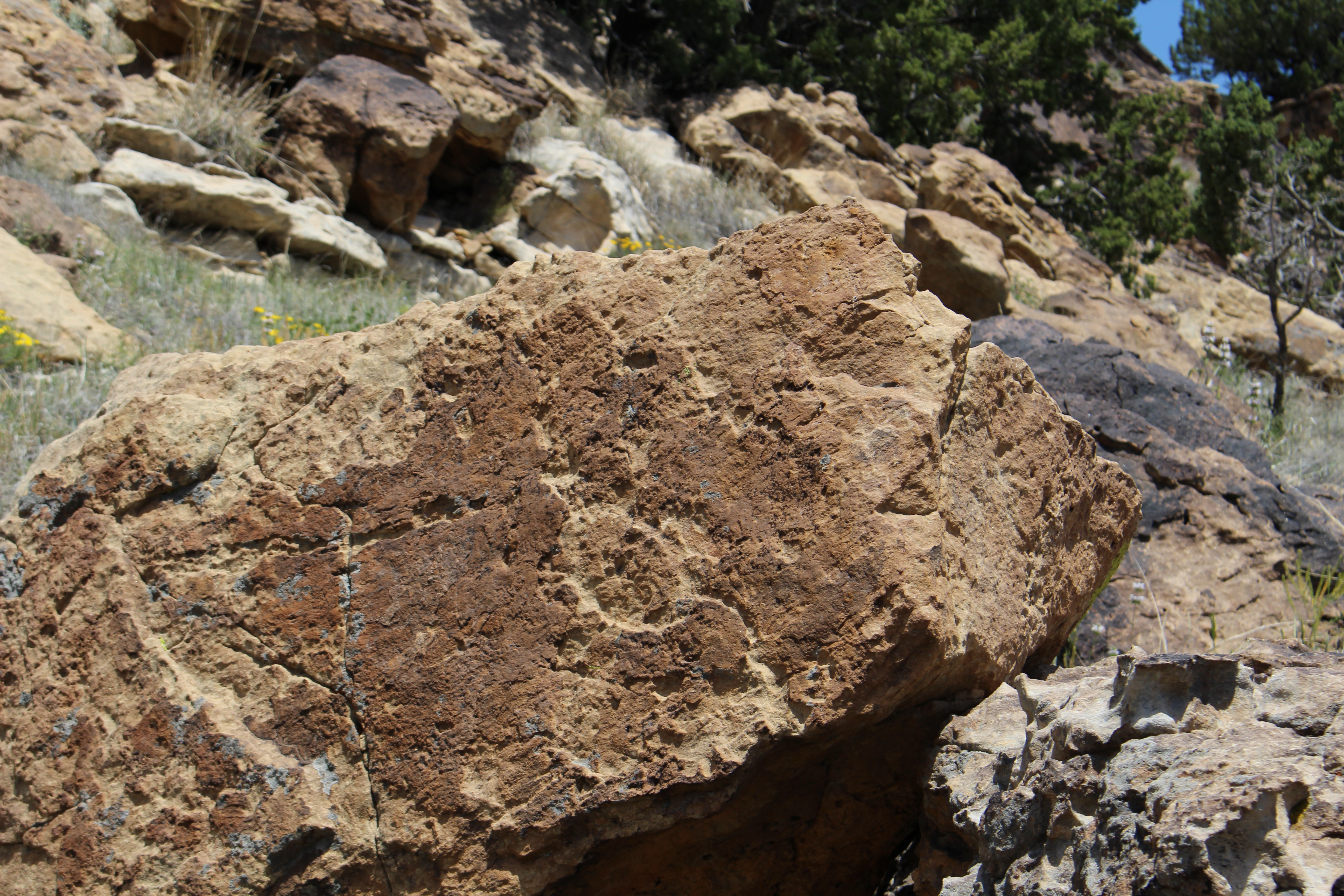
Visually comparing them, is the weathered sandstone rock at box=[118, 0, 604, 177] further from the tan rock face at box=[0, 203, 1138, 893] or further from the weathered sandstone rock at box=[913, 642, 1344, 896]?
the weathered sandstone rock at box=[913, 642, 1344, 896]

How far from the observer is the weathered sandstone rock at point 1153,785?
1160 millimetres

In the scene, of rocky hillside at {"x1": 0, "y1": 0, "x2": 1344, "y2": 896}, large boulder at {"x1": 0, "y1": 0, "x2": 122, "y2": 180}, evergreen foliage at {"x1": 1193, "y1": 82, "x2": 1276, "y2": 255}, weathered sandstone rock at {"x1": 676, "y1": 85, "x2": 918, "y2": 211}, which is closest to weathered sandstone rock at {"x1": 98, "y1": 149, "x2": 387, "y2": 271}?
large boulder at {"x1": 0, "y1": 0, "x2": 122, "y2": 180}

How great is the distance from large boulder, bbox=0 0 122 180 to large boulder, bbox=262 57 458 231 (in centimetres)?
98

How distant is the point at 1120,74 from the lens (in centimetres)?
1675

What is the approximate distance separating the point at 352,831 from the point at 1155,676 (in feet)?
4.29

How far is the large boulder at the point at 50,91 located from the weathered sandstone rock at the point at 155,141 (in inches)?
4.1

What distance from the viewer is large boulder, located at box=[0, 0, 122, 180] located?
5316 mm

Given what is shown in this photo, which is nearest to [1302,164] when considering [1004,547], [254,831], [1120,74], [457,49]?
[457,49]

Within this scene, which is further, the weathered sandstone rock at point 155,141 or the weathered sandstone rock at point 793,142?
the weathered sandstone rock at point 793,142

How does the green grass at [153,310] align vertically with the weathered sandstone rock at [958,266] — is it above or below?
below

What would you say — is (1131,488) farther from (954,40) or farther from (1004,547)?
(954,40)

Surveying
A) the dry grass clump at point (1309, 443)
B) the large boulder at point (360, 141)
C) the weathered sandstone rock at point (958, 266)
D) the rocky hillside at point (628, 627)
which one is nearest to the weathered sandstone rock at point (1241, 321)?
the dry grass clump at point (1309, 443)

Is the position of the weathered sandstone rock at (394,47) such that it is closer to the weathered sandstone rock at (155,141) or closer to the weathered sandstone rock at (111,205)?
the weathered sandstone rock at (155,141)

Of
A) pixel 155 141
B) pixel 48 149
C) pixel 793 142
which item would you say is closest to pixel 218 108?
pixel 155 141
